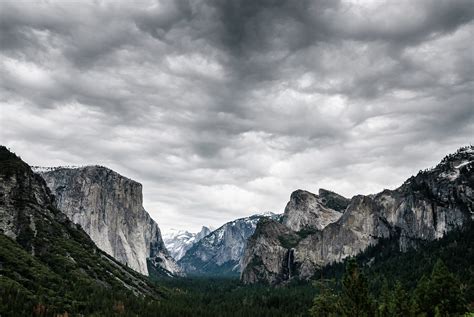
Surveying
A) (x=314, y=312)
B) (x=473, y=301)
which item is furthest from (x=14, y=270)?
(x=473, y=301)

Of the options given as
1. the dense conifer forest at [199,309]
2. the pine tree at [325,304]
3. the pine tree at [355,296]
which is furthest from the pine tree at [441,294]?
the pine tree at [355,296]

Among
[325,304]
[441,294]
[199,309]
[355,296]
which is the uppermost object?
[441,294]

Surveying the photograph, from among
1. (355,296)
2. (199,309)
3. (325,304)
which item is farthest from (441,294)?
(199,309)

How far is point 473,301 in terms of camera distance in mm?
133875

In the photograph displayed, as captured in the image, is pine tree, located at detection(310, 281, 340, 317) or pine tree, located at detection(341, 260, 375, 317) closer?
pine tree, located at detection(341, 260, 375, 317)

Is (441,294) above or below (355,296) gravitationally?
above

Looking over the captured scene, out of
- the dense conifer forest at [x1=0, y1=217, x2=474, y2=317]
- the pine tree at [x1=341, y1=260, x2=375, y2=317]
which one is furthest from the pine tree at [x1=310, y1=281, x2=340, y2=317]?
the pine tree at [x1=341, y1=260, x2=375, y2=317]

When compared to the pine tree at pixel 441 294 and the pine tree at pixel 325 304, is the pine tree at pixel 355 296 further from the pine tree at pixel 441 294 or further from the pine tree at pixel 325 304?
the pine tree at pixel 441 294

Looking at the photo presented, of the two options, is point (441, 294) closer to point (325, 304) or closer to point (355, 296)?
point (325, 304)

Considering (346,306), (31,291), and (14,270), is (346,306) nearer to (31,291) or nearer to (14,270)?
(31,291)

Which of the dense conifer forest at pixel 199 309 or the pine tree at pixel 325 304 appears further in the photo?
the pine tree at pixel 325 304

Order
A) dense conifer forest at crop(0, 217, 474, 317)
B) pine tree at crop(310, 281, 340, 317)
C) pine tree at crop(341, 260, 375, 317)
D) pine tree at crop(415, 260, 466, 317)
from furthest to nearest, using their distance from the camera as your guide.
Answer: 1. pine tree at crop(415, 260, 466, 317)
2. pine tree at crop(310, 281, 340, 317)
3. dense conifer forest at crop(0, 217, 474, 317)
4. pine tree at crop(341, 260, 375, 317)

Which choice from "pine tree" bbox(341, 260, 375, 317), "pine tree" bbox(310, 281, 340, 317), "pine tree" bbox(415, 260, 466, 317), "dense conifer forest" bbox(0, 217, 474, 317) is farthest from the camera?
"pine tree" bbox(415, 260, 466, 317)

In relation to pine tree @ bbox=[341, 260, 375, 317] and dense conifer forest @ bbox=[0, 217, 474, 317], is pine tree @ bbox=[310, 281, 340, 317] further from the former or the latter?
pine tree @ bbox=[341, 260, 375, 317]
